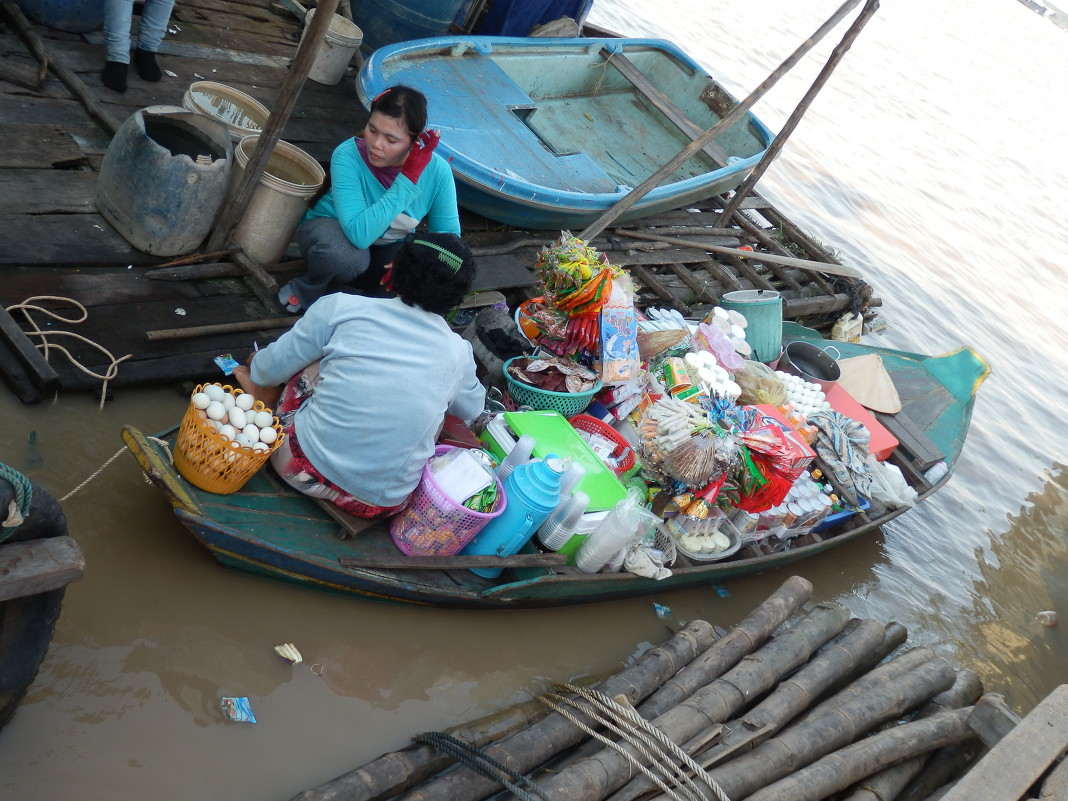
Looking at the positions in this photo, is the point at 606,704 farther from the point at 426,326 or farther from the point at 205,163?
the point at 205,163

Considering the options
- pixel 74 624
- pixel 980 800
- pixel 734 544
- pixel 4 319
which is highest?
pixel 980 800

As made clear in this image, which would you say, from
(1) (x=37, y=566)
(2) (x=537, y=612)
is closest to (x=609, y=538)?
(2) (x=537, y=612)

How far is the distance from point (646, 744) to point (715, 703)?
46 centimetres

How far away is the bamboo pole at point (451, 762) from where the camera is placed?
2994 mm

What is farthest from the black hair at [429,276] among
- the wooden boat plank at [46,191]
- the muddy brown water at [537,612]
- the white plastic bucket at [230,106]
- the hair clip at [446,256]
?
the white plastic bucket at [230,106]

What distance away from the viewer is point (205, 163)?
466 centimetres

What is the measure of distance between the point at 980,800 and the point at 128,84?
Result: 6.08m

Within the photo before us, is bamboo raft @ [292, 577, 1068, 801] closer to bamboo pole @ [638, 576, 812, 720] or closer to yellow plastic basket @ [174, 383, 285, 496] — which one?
bamboo pole @ [638, 576, 812, 720]

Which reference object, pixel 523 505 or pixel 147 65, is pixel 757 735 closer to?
pixel 523 505

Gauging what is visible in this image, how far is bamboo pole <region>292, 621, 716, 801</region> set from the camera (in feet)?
9.82

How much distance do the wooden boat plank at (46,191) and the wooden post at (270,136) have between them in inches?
26.9

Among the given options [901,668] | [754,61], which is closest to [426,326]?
[901,668]

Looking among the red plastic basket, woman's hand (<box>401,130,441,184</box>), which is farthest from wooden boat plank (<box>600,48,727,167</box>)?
woman's hand (<box>401,130,441,184</box>)

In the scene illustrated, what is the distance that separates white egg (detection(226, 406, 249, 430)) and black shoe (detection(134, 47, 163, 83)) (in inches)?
144
